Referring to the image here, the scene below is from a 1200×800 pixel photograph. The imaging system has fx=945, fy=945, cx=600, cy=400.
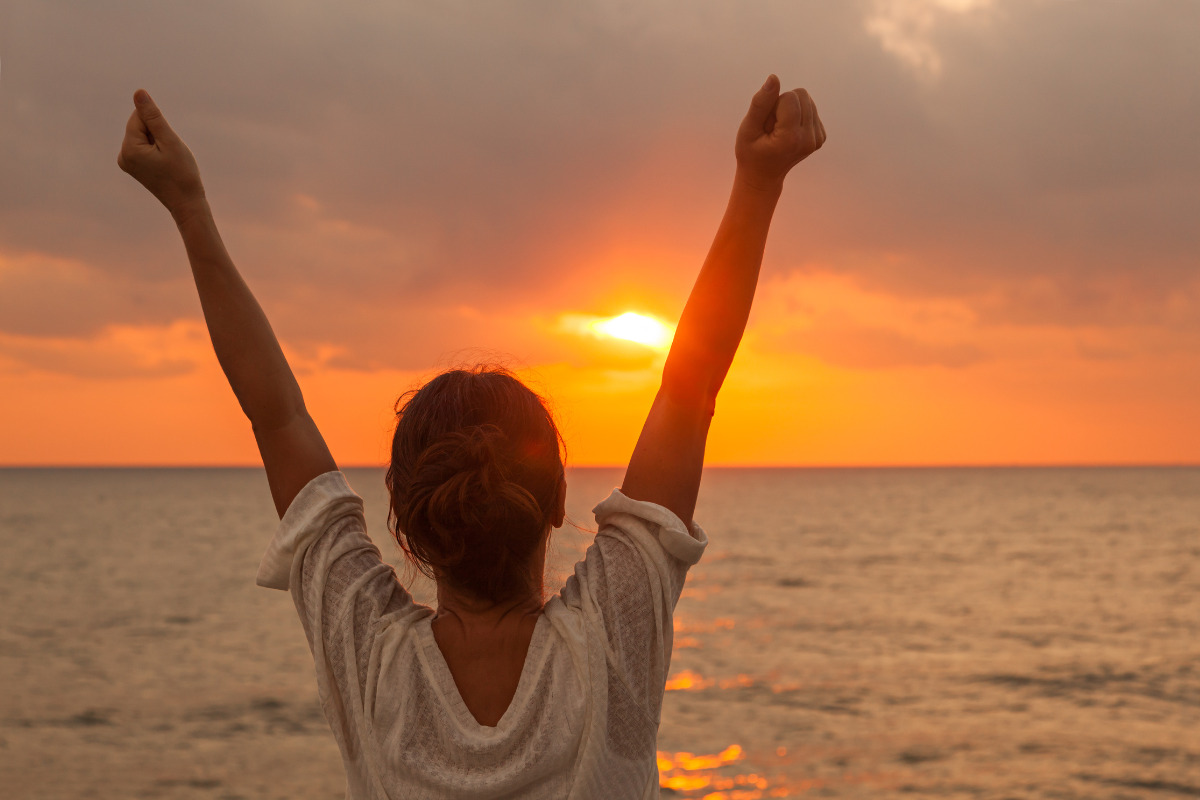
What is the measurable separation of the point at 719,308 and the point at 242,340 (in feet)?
2.67

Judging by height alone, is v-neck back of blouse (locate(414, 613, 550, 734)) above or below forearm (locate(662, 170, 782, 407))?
below

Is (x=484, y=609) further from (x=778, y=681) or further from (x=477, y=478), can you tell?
(x=778, y=681)

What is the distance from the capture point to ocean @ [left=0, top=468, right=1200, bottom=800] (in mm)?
11742

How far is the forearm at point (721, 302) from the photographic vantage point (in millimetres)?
1552

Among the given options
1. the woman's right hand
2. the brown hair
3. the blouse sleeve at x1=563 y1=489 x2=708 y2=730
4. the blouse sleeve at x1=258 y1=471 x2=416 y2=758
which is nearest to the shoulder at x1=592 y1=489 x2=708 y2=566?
the blouse sleeve at x1=563 y1=489 x2=708 y2=730

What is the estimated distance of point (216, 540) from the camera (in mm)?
53812

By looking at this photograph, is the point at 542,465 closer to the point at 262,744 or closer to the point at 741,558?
the point at 262,744

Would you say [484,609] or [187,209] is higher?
[187,209]

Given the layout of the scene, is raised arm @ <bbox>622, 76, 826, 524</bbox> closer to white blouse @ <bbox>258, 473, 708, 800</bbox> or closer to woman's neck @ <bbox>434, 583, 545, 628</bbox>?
white blouse @ <bbox>258, 473, 708, 800</bbox>

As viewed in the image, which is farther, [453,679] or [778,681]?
Answer: [778,681]

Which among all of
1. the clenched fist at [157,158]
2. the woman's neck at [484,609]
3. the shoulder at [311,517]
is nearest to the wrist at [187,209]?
the clenched fist at [157,158]

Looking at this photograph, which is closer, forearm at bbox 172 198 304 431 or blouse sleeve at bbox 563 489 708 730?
blouse sleeve at bbox 563 489 708 730

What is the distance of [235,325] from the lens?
5.32 feet

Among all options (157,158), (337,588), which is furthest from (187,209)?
(337,588)
